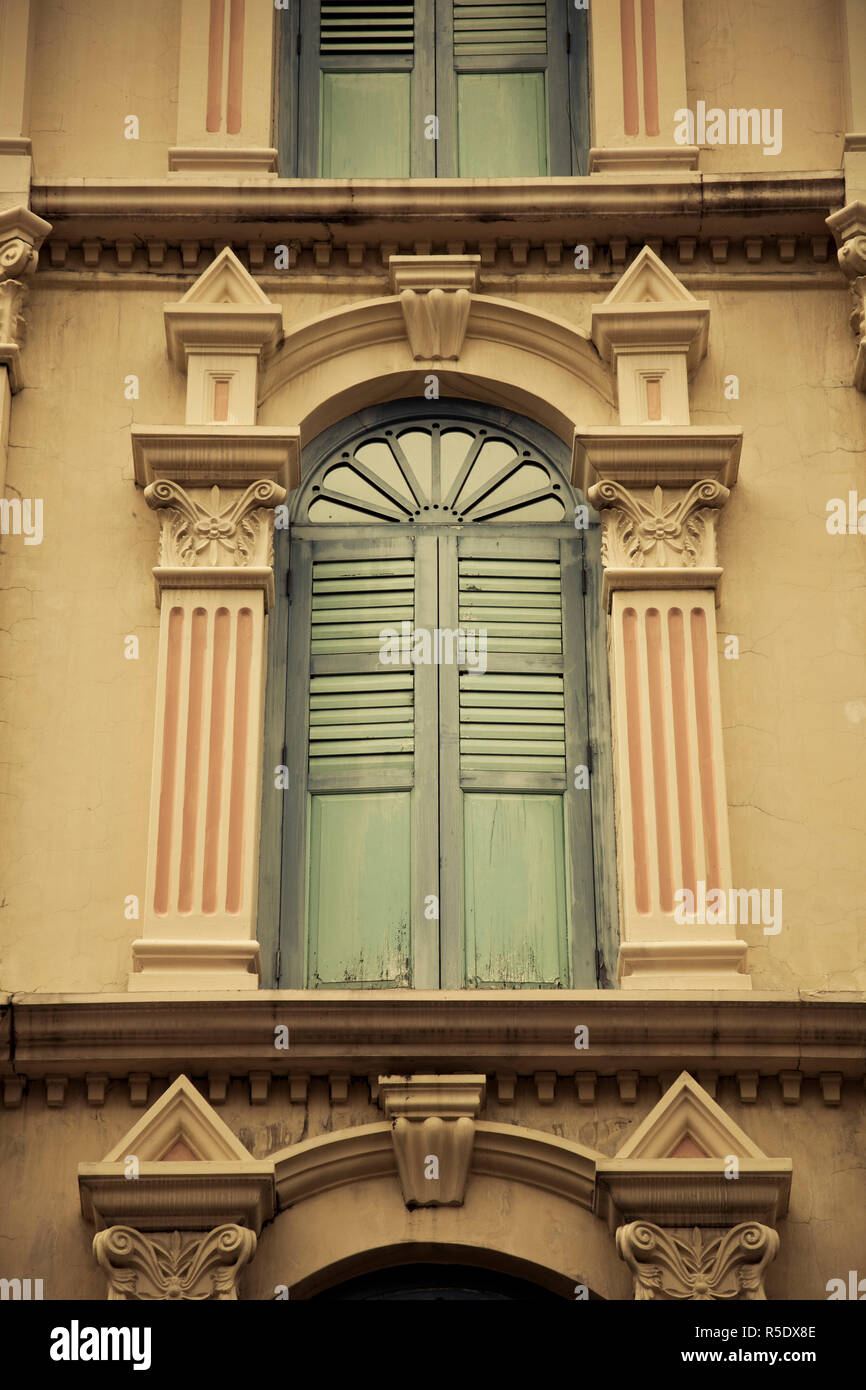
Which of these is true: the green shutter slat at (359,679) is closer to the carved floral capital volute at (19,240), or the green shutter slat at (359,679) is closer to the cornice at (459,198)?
the cornice at (459,198)

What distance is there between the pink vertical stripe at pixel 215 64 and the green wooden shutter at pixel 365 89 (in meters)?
0.52

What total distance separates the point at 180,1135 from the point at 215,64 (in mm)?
6033

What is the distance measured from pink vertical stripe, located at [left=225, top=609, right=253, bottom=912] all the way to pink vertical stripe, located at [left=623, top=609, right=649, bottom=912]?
1.78 meters

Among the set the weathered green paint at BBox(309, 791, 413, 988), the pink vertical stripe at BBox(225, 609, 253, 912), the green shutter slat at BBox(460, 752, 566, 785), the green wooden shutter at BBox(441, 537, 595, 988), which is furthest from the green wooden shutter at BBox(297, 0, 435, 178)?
the weathered green paint at BBox(309, 791, 413, 988)

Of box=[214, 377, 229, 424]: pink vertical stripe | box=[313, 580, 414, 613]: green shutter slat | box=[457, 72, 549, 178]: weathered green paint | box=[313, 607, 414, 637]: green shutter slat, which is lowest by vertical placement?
box=[313, 607, 414, 637]: green shutter slat

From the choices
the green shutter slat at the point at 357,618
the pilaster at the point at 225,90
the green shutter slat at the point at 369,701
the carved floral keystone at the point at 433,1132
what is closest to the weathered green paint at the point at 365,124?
the pilaster at the point at 225,90

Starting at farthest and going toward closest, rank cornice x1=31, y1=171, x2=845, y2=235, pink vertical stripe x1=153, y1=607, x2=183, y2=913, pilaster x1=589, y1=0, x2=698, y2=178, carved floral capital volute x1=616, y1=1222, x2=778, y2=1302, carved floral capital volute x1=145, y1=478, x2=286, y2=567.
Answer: pilaster x1=589, y1=0, x2=698, y2=178
cornice x1=31, y1=171, x2=845, y2=235
carved floral capital volute x1=145, y1=478, x2=286, y2=567
pink vertical stripe x1=153, y1=607, x2=183, y2=913
carved floral capital volute x1=616, y1=1222, x2=778, y2=1302

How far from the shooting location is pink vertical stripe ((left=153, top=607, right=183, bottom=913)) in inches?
425

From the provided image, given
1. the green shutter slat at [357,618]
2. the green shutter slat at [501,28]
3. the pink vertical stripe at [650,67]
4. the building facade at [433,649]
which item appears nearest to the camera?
the building facade at [433,649]

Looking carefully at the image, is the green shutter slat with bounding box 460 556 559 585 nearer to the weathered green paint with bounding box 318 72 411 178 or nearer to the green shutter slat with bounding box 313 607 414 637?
the green shutter slat with bounding box 313 607 414 637

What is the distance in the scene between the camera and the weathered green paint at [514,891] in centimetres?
1100

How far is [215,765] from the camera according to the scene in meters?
11.1

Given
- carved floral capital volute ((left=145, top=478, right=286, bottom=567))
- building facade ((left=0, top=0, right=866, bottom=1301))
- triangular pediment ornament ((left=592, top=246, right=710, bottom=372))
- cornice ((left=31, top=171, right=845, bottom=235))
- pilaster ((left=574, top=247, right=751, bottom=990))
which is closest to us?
building facade ((left=0, top=0, right=866, bottom=1301))

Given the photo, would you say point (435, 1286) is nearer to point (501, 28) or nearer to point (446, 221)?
point (446, 221)
